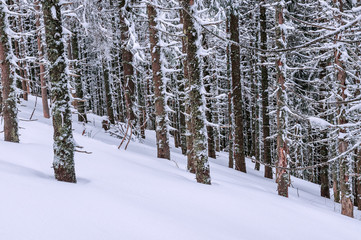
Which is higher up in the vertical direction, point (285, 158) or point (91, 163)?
point (91, 163)

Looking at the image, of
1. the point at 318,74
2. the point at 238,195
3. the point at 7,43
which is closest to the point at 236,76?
the point at 318,74

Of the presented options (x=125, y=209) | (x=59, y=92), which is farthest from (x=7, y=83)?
(x=125, y=209)

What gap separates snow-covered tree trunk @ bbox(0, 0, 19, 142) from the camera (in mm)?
8203

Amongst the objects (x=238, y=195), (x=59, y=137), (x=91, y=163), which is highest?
(x=59, y=137)

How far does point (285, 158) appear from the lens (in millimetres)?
10867

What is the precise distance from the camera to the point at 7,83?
27.3 ft

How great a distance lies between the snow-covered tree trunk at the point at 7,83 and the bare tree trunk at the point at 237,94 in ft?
29.9

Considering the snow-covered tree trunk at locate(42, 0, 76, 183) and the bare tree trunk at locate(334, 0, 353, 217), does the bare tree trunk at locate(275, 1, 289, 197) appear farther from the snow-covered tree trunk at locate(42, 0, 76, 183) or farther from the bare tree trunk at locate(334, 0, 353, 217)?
the snow-covered tree trunk at locate(42, 0, 76, 183)

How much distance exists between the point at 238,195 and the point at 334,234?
203 centimetres

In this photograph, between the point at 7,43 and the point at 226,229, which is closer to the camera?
the point at 226,229

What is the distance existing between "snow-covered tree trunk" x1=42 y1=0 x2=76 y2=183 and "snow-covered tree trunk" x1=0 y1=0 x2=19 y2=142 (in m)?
3.75

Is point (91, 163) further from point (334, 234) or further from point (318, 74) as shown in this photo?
point (318, 74)

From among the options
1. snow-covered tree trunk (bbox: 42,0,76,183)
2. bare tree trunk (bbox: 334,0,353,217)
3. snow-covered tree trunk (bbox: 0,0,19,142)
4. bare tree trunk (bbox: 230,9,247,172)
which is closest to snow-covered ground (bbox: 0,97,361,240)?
snow-covered tree trunk (bbox: 42,0,76,183)

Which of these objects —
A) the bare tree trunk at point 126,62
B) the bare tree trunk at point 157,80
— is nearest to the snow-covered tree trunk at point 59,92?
the bare tree trunk at point 157,80
